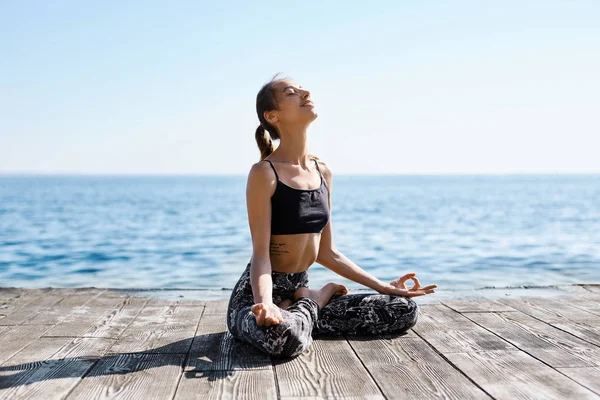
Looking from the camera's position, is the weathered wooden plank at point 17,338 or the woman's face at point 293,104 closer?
the weathered wooden plank at point 17,338

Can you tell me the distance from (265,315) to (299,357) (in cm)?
33

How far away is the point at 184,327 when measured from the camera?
4.22 m

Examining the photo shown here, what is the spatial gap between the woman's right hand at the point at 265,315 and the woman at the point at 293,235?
0.33m

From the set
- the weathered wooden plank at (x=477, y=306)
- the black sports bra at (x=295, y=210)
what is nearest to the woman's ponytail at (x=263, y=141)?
the black sports bra at (x=295, y=210)

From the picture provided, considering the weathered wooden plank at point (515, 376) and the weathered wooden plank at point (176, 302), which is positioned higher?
the weathered wooden plank at point (515, 376)

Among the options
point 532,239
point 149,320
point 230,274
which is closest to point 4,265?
point 230,274

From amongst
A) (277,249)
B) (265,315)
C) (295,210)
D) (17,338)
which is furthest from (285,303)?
(17,338)

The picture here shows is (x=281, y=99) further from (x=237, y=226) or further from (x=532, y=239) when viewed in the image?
(x=237, y=226)

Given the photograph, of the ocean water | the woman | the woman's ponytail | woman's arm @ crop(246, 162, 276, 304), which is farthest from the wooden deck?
the ocean water

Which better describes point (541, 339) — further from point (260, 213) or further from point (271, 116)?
point (271, 116)

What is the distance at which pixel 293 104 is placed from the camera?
153 inches

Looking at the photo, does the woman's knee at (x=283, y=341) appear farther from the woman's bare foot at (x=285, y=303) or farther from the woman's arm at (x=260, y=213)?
the woman's bare foot at (x=285, y=303)

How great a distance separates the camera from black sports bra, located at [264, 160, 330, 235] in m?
3.85

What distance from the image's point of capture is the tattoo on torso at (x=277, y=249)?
392 centimetres
